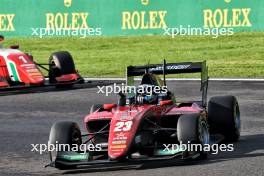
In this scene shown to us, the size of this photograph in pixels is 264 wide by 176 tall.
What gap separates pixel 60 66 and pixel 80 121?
17.2 feet

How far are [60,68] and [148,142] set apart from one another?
9.04 m

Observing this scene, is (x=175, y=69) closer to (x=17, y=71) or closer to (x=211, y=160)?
(x=211, y=160)

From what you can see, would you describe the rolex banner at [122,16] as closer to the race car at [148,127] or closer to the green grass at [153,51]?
the green grass at [153,51]

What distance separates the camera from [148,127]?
35.6ft

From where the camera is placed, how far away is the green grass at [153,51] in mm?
23297

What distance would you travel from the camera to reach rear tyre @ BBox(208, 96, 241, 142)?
11688 mm

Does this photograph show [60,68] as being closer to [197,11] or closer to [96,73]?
[96,73]

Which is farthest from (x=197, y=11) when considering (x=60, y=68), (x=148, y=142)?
(x=148, y=142)

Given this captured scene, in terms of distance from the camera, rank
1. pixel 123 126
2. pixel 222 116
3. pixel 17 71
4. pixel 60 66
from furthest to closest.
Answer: pixel 60 66, pixel 17 71, pixel 222 116, pixel 123 126

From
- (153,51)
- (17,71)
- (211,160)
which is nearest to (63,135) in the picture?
(211,160)

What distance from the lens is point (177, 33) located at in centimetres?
2703

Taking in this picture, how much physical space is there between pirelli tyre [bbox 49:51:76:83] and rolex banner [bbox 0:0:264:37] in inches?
271

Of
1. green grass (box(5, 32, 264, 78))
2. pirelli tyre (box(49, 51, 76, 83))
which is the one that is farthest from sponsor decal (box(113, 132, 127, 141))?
green grass (box(5, 32, 264, 78))

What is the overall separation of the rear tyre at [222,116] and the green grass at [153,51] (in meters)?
9.84
